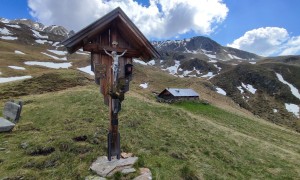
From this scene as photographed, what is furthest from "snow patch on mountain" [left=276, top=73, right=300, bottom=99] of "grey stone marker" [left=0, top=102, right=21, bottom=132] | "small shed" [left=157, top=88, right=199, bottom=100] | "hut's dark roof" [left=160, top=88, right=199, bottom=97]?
"grey stone marker" [left=0, top=102, right=21, bottom=132]

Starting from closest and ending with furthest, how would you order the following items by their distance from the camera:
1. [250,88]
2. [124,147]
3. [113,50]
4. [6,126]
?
[113,50], [124,147], [6,126], [250,88]

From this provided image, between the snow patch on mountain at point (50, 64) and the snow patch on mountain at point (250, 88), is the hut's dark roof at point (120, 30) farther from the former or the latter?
the snow patch on mountain at point (250, 88)

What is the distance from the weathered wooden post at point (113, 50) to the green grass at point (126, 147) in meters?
2.79

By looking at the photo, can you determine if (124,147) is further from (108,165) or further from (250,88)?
(250,88)

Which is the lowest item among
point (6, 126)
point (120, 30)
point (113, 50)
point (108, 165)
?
point (108, 165)

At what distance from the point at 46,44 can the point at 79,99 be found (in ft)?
442

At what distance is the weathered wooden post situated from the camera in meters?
Answer: 10.5

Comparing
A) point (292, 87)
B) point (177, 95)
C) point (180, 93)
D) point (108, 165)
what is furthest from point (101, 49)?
point (292, 87)

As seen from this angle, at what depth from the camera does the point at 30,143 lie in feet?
49.0

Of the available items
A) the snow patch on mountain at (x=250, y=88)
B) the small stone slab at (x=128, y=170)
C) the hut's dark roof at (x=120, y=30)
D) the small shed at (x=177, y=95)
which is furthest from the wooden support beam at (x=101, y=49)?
the snow patch on mountain at (x=250, y=88)

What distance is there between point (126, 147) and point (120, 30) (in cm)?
685

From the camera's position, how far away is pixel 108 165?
11.4 meters

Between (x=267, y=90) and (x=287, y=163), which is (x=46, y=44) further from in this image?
(x=287, y=163)

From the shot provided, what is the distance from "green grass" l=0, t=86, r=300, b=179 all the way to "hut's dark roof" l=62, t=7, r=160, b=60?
17.1ft
